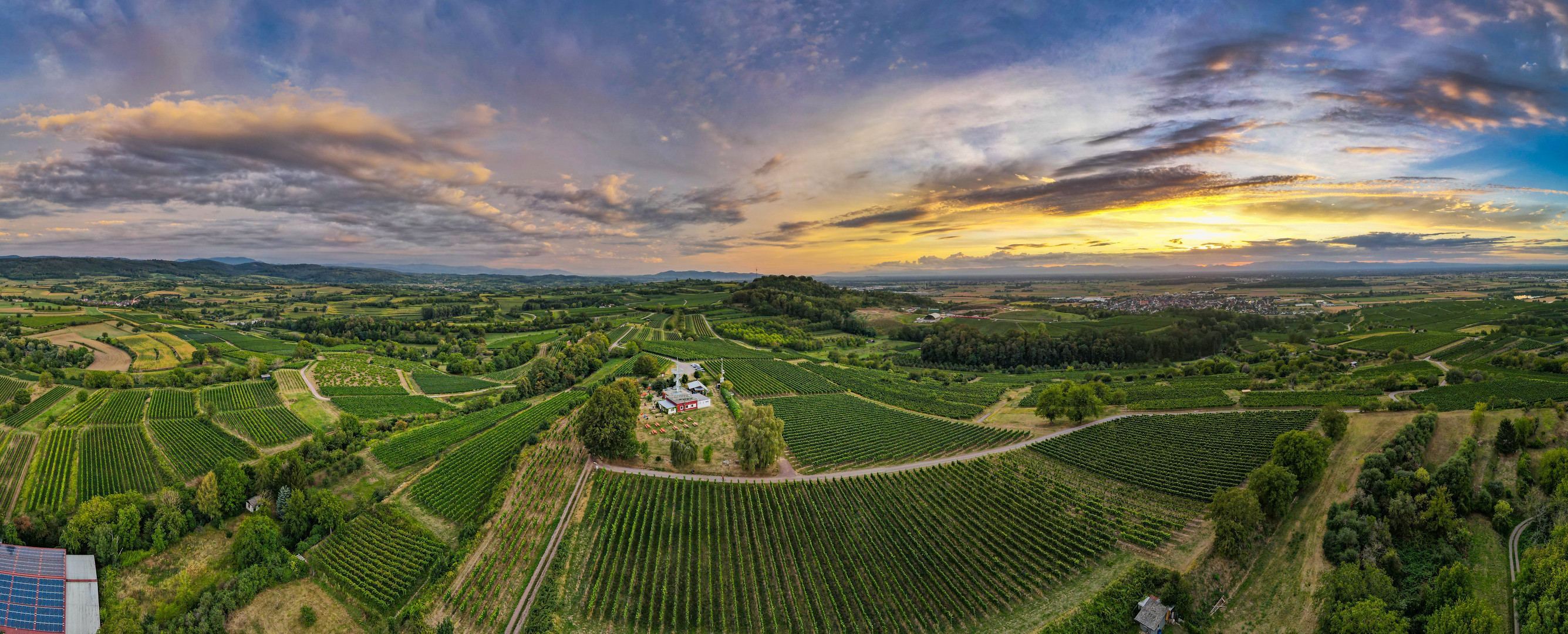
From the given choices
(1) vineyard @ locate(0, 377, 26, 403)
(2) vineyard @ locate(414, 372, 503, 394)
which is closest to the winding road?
(2) vineyard @ locate(414, 372, 503, 394)

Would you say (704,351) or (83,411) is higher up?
(704,351)

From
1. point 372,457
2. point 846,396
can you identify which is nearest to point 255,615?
point 372,457

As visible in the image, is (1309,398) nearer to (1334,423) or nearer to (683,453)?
(1334,423)

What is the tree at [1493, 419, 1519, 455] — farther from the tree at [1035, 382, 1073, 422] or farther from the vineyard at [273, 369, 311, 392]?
the vineyard at [273, 369, 311, 392]

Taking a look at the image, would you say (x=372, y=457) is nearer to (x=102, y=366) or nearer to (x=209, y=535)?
(x=209, y=535)

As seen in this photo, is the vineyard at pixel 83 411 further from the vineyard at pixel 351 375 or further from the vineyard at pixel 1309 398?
the vineyard at pixel 1309 398

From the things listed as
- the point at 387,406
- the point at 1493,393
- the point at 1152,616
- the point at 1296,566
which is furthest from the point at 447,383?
the point at 1493,393
